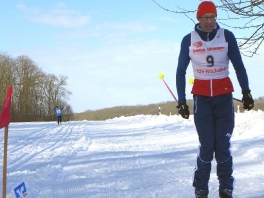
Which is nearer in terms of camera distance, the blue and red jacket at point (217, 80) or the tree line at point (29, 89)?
the blue and red jacket at point (217, 80)

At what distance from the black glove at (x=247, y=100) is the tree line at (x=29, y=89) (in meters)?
54.1

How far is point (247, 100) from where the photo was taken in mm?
3645

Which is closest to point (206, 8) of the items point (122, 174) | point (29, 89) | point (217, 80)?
point (217, 80)

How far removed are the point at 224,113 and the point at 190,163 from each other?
3.23 metres

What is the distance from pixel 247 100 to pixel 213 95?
0.31 m

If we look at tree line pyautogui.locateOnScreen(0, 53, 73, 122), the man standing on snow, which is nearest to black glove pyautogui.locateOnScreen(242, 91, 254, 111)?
the man standing on snow

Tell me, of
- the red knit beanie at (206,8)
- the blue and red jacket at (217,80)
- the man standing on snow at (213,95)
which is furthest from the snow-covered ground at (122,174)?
the red knit beanie at (206,8)

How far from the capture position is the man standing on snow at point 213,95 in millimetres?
3656

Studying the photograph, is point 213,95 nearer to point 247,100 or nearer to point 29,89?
point 247,100

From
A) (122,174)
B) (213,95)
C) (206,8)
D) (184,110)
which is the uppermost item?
(206,8)

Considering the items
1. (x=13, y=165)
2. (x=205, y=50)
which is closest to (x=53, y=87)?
(x=13, y=165)

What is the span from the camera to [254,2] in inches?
239

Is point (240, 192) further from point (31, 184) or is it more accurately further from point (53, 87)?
point (53, 87)

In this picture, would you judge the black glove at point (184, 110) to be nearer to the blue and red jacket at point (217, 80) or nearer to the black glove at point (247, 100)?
the blue and red jacket at point (217, 80)
